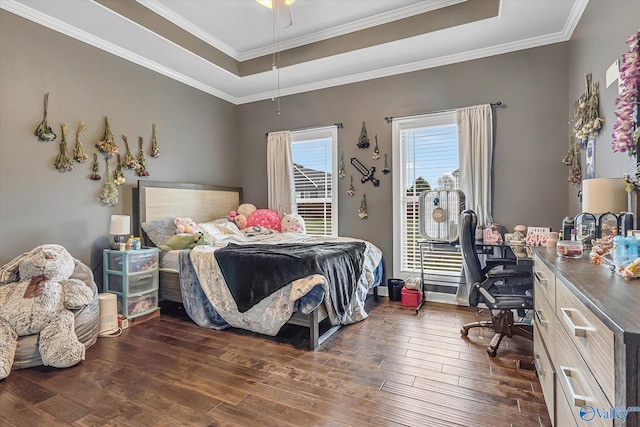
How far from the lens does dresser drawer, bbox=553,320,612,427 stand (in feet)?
2.75

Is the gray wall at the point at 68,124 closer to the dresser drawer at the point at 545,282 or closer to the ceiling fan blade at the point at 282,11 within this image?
the ceiling fan blade at the point at 282,11

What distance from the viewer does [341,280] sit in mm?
2918

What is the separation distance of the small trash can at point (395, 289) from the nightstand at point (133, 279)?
→ 102 inches

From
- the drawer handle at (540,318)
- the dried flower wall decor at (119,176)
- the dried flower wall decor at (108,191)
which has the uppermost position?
the dried flower wall decor at (119,176)

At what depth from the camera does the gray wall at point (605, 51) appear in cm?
198

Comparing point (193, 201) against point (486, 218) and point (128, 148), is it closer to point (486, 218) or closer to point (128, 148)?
point (128, 148)

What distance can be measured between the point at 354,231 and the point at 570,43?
3.00 m

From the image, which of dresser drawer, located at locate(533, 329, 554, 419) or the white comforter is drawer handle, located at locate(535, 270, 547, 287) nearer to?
dresser drawer, located at locate(533, 329, 554, 419)

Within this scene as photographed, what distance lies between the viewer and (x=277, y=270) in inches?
105

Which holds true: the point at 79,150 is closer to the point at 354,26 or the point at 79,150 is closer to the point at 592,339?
the point at 354,26

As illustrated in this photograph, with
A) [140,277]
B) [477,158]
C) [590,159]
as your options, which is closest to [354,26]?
A: [477,158]

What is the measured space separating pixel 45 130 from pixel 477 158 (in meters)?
4.23

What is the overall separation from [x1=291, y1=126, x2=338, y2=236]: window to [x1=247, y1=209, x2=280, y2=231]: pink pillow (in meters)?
0.44

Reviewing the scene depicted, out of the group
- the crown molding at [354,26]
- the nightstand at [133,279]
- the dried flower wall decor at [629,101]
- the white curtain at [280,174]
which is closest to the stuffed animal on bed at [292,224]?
the white curtain at [280,174]
